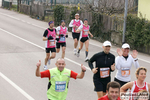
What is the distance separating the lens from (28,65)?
42.7 ft

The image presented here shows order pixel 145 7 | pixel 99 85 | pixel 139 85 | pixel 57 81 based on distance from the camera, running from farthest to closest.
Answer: pixel 145 7
pixel 99 85
pixel 57 81
pixel 139 85

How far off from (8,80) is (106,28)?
413 inches

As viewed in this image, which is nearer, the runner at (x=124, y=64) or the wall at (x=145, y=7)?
the runner at (x=124, y=64)

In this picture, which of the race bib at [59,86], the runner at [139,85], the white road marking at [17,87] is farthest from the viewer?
the white road marking at [17,87]

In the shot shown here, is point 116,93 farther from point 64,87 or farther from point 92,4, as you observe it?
point 92,4

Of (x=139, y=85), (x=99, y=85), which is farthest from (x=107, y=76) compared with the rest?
(x=139, y=85)

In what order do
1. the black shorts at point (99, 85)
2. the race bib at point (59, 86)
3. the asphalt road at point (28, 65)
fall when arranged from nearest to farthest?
the race bib at point (59, 86), the black shorts at point (99, 85), the asphalt road at point (28, 65)

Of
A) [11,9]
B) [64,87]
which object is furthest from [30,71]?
[11,9]

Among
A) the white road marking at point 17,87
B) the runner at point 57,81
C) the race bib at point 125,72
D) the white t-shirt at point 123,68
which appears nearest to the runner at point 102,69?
the white t-shirt at point 123,68

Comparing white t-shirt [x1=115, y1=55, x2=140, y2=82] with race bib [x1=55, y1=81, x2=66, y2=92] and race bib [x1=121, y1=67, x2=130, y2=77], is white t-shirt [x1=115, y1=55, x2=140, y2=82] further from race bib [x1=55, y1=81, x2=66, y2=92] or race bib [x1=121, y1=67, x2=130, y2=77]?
race bib [x1=55, y1=81, x2=66, y2=92]

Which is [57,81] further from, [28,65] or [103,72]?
[28,65]

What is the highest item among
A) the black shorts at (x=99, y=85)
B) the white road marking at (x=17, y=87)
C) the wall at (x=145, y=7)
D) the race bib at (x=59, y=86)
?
the wall at (x=145, y=7)

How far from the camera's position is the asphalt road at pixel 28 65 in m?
9.67

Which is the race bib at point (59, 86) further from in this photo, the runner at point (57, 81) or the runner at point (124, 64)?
the runner at point (124, 64)
